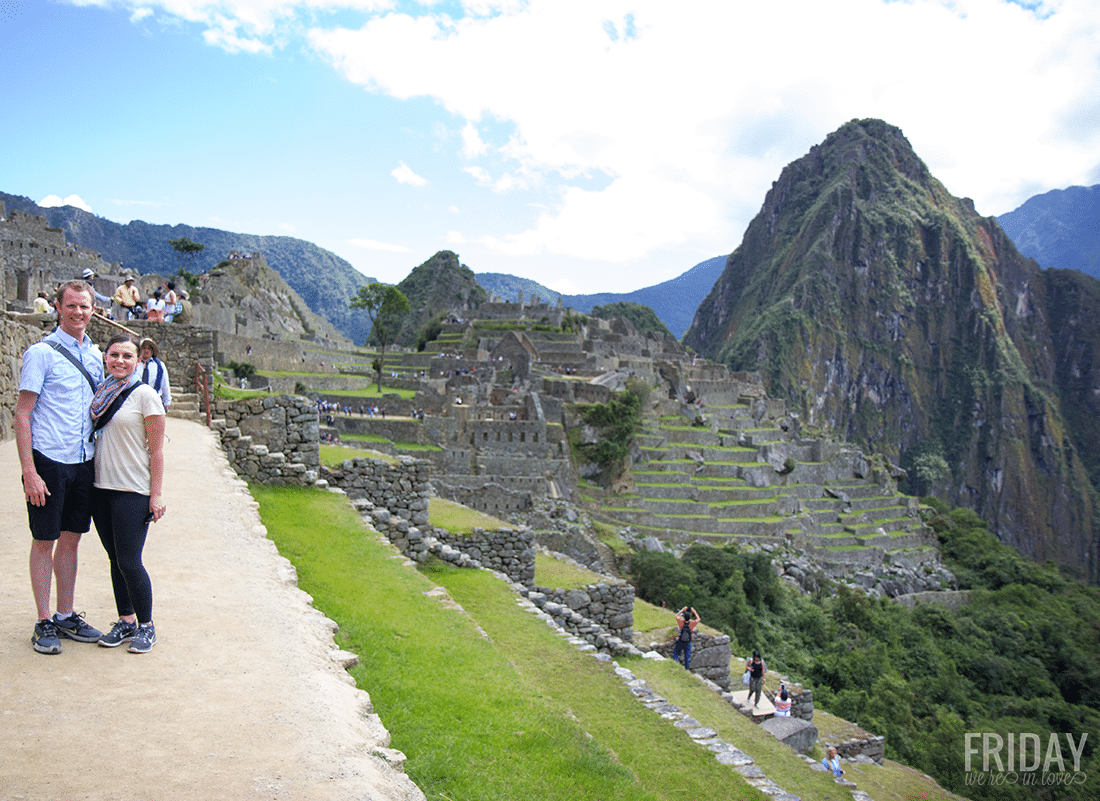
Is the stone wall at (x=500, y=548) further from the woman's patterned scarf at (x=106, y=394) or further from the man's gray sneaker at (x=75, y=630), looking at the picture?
the woman's patterned scarf at (x=106, y=394)

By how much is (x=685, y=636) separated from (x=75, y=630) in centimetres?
997

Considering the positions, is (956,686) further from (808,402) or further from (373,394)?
(808,402)

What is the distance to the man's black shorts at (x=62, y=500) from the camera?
4051 millimetres

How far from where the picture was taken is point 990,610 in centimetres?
3938

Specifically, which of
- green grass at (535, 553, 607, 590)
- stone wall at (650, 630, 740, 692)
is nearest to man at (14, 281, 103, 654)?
green grass at (535, 553, 607, 590)

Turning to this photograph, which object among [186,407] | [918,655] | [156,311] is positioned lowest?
[918,655]

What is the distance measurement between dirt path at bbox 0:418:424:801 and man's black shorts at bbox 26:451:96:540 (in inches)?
26.7

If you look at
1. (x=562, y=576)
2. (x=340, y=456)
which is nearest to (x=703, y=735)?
(x=562, y=576)

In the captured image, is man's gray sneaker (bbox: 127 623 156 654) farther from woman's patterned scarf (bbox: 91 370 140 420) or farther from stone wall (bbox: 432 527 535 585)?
stone wall (bbox: 432 527 535 585)

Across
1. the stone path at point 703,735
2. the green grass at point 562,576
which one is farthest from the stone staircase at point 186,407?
the stone path at point 703,735

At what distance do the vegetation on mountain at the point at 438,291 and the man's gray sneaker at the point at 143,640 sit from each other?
83573 mm

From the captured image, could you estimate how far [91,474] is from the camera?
13.9 ft

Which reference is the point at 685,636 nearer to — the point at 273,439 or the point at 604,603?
the point at 604,603

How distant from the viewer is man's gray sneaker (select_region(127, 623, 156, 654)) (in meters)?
4.07
